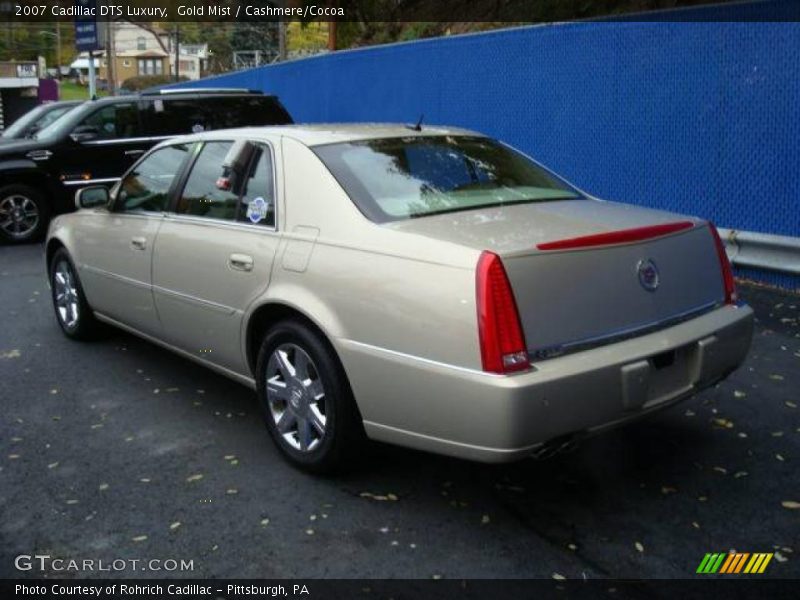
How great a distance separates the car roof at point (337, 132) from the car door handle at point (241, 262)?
2.06 ft

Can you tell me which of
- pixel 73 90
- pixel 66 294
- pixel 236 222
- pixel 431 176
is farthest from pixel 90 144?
pixel 73 90

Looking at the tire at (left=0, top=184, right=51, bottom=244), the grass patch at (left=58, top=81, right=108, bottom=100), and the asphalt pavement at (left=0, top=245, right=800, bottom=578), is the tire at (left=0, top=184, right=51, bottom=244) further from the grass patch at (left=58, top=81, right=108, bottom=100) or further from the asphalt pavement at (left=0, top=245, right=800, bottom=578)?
the grass patch at (left=58, top=81, right=108, bottom=100)

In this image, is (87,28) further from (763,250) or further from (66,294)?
(763,250)

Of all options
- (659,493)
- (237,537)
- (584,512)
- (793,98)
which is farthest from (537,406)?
(793,98)

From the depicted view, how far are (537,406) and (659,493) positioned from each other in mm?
964

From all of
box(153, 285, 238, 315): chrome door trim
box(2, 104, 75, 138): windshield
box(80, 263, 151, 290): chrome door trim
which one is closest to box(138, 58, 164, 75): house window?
box(2, 104, 75, 138): windshield

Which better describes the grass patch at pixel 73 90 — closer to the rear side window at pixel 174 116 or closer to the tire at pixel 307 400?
the rear side window at pixel 174 116

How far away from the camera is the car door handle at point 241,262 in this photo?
3.95 meters

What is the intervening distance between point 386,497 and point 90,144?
8.67 meters

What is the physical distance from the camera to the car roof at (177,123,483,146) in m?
4.12

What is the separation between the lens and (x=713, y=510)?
3.37m

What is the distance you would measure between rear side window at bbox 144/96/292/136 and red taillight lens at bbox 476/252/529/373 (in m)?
8.60

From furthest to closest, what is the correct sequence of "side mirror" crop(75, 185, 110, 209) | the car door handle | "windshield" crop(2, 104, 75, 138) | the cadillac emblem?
"windshield" crop(2, 104, 75, 138)
"side mirror" crop(75, 185, 110, 209)
the car door handle
the cadillac emblem

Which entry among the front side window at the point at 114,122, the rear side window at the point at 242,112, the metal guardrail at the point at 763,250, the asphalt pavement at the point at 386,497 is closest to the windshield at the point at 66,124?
the front side window at the point at 114,122
